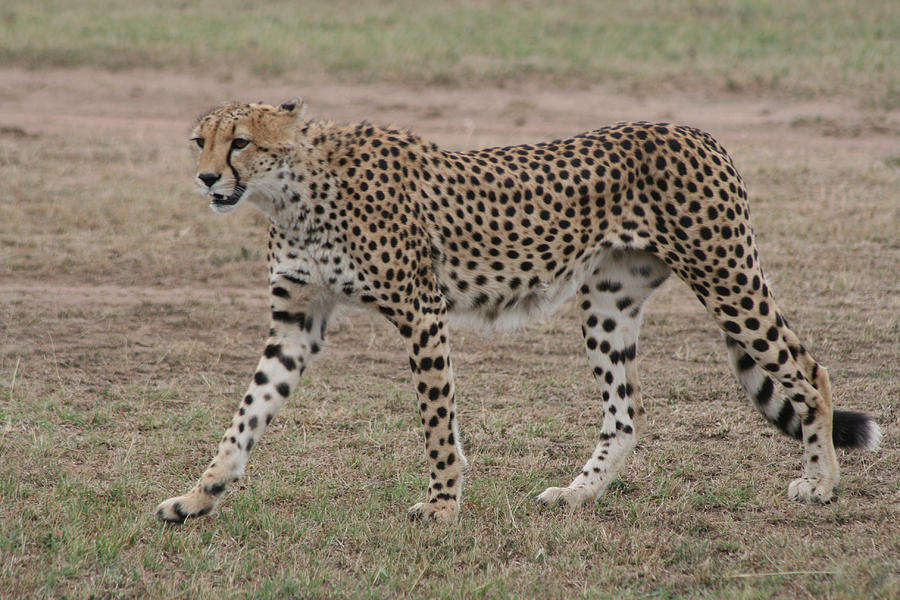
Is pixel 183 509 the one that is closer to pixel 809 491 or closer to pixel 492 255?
pixel 492 255

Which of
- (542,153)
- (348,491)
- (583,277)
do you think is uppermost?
(542,153)

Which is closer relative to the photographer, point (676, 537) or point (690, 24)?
point (676, 537)

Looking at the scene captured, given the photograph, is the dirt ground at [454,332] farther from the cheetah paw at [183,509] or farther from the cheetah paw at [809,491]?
the cheetah paw at [183,509]

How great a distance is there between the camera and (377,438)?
5.08 meters

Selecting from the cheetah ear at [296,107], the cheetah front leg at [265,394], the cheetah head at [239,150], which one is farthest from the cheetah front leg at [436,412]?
the cheetah ear at [296,107]

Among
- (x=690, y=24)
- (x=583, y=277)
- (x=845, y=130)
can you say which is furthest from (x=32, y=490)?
(x=690, y=24)

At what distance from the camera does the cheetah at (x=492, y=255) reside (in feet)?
13.6

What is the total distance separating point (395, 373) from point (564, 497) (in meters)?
1.75

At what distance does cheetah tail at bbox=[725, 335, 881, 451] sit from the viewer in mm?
4508

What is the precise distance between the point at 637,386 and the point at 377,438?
114cm

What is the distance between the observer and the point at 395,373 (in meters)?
6.01

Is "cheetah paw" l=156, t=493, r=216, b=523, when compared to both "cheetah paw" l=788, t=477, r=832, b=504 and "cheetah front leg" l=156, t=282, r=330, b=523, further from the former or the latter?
"cheetah paw" l=788, t=477, r=832, b=504

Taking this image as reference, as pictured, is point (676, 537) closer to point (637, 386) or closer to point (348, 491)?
point (637, 386)

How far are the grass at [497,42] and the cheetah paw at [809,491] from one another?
8.34m
